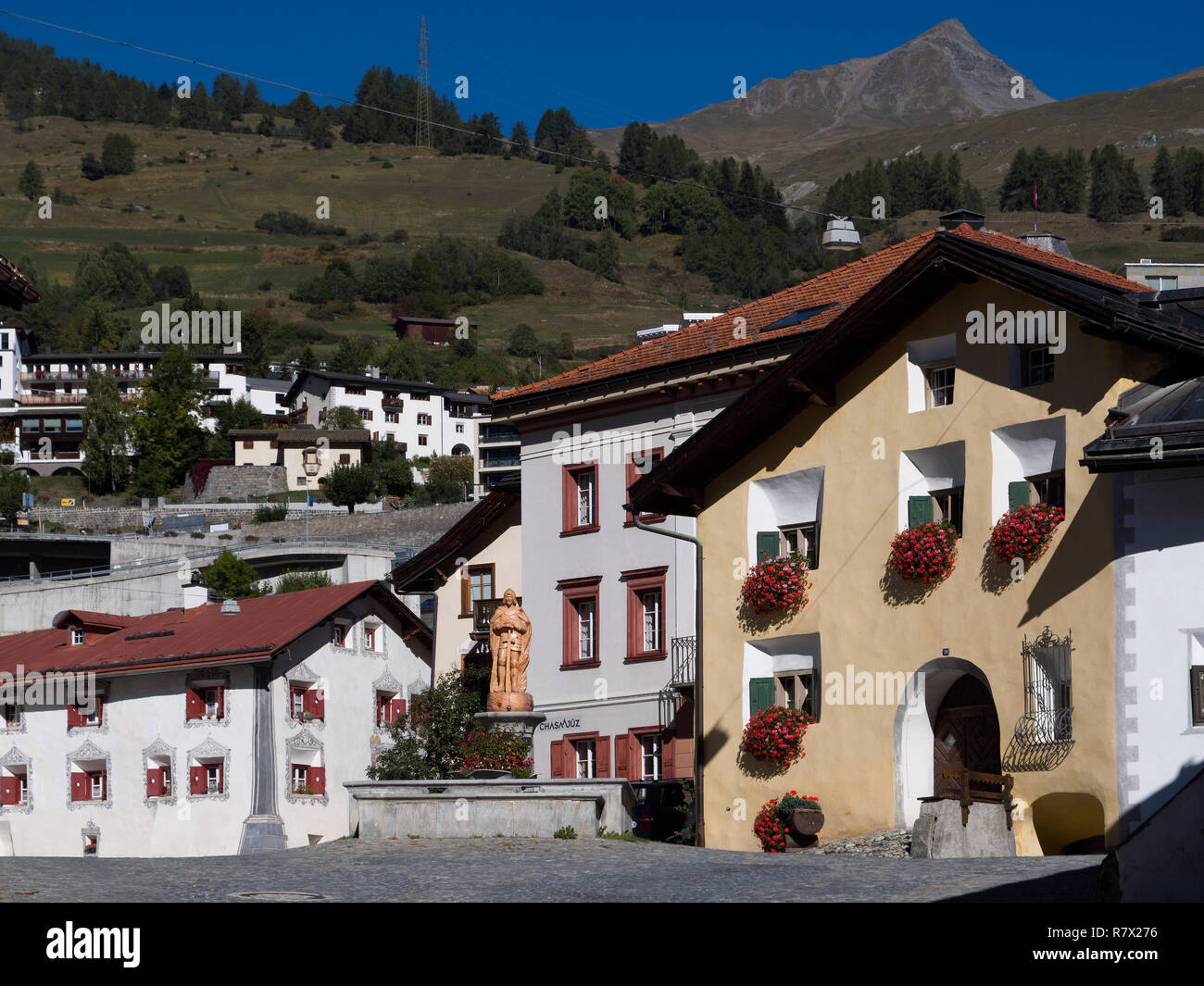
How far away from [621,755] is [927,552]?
50.4 feet

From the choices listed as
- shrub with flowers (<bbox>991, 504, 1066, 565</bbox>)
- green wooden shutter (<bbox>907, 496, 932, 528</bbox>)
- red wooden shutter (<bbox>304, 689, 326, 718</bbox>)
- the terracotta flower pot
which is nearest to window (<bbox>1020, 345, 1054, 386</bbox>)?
shrub with flowers (<bbox>991, 504, 1066, 565</bbox>)

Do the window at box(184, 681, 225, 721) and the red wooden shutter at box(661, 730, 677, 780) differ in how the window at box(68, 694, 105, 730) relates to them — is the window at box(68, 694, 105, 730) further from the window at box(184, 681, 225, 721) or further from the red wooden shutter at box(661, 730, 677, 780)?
the red wooden shutter at box(661, 730, 677, 780)

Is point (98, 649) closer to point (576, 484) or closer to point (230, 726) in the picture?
point (230, 726)

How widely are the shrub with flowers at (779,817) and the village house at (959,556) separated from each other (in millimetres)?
231

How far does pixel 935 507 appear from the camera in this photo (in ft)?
91.8

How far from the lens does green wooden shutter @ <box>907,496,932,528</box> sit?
27.9 m

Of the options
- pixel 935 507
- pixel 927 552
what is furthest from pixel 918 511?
pixel 927 552

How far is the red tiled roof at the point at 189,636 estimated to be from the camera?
172ft

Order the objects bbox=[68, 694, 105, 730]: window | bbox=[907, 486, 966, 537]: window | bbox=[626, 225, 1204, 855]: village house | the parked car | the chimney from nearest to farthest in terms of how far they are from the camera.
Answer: bbox=[626, 225, 1204, 855]: village house < bbox=[907, 486, 966, 537]: window < the parked car < the chimney < bbox=[68, 694, 105, 730]: window

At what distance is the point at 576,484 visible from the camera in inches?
1714

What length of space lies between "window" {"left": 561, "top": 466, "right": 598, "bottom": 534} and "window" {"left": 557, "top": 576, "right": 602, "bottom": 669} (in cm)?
127
